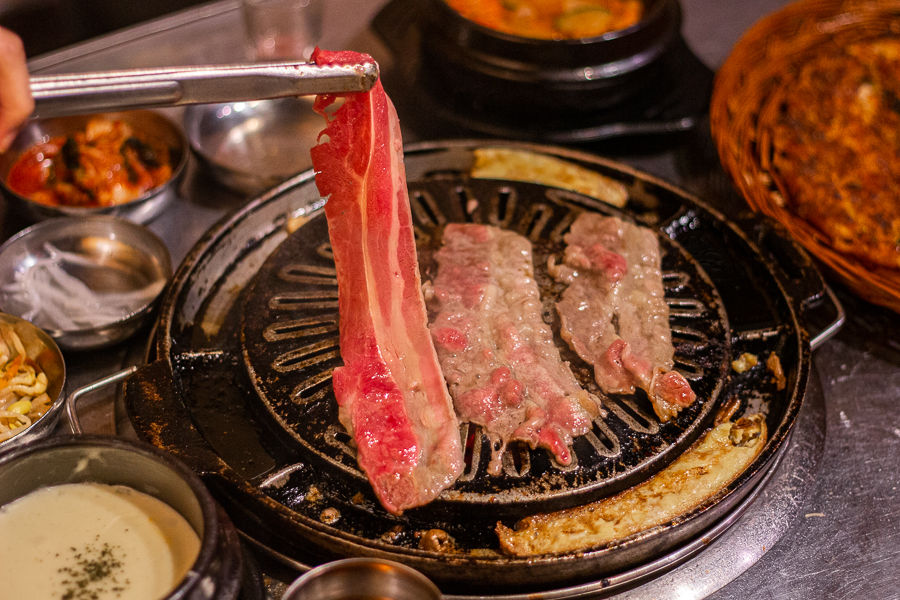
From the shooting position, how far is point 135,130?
132 inches

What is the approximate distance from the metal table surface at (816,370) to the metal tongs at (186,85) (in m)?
1.06

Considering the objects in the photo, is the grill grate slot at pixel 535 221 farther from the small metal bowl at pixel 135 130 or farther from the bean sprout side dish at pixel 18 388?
the bean sprout side dish at pixel 18 388

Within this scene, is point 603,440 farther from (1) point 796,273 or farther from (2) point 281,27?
(2) point 281,27

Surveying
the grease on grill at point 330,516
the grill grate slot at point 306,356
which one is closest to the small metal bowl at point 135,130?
the grill grate slot at point 306,356

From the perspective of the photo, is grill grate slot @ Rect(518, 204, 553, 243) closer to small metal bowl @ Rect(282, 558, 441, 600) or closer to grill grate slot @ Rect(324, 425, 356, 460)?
grill grate slot @ Rect(324, 425, 356, 460)

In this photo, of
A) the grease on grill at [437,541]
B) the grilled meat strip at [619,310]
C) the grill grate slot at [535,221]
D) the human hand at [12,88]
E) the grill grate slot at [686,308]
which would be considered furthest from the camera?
the grill grate slot at [535,221]

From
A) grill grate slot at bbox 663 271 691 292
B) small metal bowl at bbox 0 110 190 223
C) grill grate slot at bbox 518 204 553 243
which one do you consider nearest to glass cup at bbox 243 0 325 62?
small metal bowl at bbox 0 110 190 223

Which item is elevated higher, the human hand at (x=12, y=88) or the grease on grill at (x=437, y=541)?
the human hand at (x=12, y=88)

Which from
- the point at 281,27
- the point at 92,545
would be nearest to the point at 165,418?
the point at 92,545

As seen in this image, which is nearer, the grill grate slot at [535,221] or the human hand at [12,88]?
the human hand at [12,88]

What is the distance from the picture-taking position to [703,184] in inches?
141

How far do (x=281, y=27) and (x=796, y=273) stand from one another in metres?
3.07

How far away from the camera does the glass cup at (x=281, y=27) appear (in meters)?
3.87

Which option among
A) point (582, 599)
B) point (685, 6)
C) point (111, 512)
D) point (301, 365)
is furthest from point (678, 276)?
point (685, 6)
